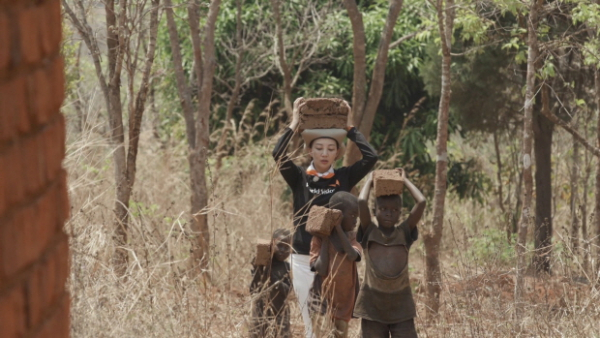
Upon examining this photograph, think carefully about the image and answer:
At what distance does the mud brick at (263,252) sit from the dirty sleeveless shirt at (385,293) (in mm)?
604

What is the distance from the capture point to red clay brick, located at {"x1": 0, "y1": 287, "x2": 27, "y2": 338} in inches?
29.7

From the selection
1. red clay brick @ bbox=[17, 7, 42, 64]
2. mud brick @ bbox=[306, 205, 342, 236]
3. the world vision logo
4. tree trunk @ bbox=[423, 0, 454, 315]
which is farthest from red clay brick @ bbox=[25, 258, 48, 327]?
tree trunk @ bbox=[423, 0, 454, 315]

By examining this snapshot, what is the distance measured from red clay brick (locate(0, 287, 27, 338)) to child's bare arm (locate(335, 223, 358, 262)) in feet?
13.0

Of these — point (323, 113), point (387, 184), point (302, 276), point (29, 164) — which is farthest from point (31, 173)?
point (323, 113)

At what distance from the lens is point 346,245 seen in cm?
475

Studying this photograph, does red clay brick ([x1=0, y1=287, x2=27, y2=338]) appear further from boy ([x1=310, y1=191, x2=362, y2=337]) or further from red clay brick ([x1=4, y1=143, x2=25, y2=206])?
boy ([x1=310, y1=191, x2=362, y2=337])

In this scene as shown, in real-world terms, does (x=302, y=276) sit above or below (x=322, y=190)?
below

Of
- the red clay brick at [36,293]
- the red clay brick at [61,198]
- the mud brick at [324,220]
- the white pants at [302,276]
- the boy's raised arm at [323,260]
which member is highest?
the red clay brick at [61,198]

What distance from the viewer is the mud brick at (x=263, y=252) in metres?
4.83

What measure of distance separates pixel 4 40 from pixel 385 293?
3932mm

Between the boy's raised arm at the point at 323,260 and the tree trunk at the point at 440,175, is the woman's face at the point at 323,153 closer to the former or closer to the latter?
the boy's raised arm at the point at 323,260

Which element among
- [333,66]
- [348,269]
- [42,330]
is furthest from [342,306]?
[333,66]

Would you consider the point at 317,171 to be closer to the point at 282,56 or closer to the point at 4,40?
the point at 4,40

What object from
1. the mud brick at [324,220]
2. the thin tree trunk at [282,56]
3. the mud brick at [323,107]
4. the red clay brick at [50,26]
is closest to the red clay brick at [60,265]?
the red clay brick at [50,26]
